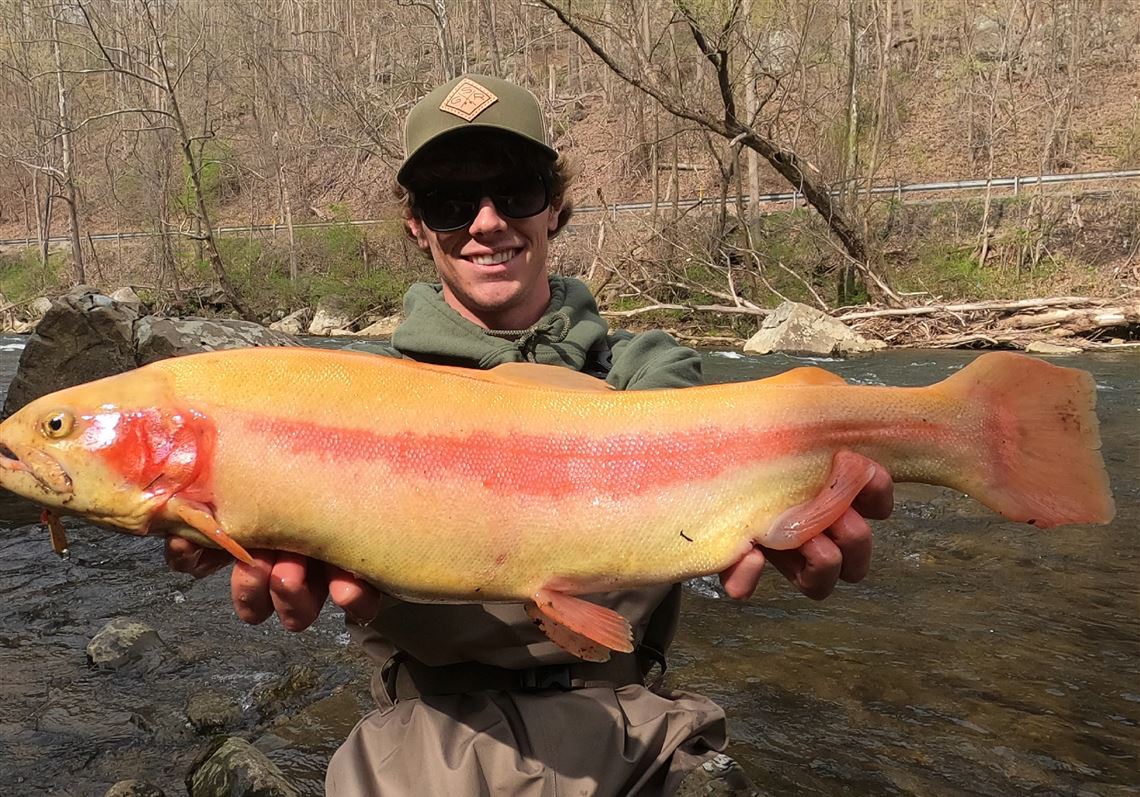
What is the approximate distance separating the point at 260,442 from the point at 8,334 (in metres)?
26.1

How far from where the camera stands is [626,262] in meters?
20.9

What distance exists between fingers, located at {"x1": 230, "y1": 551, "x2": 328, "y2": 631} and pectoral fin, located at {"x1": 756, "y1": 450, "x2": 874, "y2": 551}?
1.10 metres

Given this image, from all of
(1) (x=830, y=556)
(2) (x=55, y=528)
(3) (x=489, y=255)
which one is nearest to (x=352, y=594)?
(2) (x=55, y=528)

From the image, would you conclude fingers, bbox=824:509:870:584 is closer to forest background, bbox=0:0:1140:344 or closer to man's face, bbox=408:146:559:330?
man's face, bbox=408:146:559:330

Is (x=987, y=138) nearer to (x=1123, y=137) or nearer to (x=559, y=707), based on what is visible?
(x=1123, y=137)

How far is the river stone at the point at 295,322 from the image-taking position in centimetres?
2417

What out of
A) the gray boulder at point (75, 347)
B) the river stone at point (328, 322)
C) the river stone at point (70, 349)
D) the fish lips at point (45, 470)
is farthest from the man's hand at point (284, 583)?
the river stone at point (328, 322)

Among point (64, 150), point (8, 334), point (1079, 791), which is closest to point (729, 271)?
point (1079, 791)

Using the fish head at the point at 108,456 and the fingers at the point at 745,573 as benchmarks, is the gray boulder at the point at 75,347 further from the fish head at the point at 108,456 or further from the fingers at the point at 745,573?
the fingers at the point at 745,573

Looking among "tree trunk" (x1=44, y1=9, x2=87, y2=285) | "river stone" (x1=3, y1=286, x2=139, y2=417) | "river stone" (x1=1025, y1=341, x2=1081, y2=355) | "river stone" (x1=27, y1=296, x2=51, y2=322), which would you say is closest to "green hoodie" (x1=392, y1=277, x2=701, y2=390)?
"river stone" (x1=3, y1=286, x2=139, y2=417)

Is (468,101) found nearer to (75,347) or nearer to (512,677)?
(512,677)

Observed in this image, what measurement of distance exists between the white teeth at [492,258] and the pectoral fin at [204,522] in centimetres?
128

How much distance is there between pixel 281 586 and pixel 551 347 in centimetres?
118

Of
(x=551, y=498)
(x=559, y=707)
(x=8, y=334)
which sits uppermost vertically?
(x=551, y=498)
